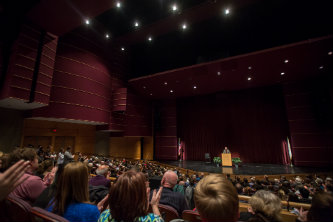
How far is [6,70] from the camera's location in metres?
6.11

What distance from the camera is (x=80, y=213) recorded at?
1.31m

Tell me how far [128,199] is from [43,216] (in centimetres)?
63

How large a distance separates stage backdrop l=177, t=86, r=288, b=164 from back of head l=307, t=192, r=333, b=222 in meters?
12.1

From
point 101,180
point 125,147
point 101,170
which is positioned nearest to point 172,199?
point 101,180

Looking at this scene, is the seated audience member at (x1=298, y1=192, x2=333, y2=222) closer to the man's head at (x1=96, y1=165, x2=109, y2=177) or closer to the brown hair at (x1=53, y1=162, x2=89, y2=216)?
the brown hair at (x1=53, y1=162, x2=89, y2=216)

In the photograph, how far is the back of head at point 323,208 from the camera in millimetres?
1157

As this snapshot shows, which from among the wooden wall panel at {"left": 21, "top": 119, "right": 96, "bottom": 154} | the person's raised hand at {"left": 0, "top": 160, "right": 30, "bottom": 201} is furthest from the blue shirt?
the wooden wall panel at {"left": 21, "top": 119, "right": 96, "bottom": 154}

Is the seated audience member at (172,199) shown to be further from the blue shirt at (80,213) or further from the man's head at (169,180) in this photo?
the blue shirt at (80,213)

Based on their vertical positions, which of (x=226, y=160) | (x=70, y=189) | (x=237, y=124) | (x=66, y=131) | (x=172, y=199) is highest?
(x=237, y=124)

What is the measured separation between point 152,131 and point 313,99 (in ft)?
36.8

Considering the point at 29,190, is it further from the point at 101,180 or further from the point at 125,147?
the point at 125,147

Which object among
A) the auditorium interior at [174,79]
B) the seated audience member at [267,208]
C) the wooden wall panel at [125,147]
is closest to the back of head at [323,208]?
the seated audience member at [267,208]

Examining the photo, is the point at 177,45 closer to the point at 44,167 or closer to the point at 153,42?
the point at 153,42

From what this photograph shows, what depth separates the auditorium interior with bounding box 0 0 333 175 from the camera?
656 cm
